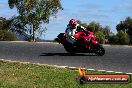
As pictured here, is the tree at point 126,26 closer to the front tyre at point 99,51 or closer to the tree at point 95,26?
the tree at point 95,26

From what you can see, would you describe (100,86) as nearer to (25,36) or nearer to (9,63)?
(9,63)

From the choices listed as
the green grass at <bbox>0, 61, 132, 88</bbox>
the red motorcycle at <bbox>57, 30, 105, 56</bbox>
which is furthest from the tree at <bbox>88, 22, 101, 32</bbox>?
the green grass at <bbox>0, 61, 132, 88</bbox>

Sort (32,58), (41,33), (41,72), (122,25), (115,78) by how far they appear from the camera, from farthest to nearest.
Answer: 1. (122,25)
2. (41,33)
3. (32,58)
4. (41,72)
5. (115,78)

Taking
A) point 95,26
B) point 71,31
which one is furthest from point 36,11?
point 71,31

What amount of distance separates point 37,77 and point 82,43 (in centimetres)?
828

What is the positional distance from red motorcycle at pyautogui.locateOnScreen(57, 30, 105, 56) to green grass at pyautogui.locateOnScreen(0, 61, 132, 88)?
566 cm

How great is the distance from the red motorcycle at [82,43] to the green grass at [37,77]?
5.66 meters

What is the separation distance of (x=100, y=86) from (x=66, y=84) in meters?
0.91

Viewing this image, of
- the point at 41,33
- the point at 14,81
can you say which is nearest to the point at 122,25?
the point at 41,33

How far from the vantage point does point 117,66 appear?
52.3ft

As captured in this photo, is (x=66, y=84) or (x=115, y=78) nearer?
(x=115, y=78)

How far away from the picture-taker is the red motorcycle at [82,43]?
20422 millimetres

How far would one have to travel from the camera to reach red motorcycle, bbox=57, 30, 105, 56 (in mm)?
20422

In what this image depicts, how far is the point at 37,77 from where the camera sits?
1276 cm
